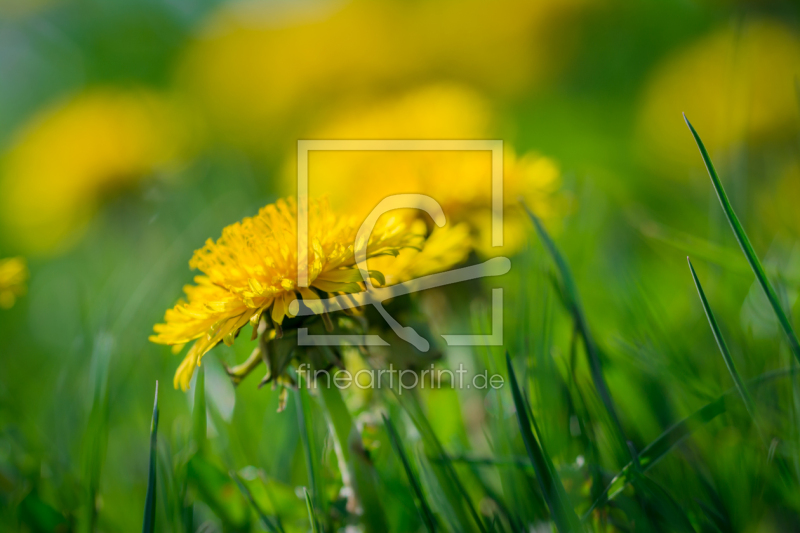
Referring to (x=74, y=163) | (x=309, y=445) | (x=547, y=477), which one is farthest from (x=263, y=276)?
(x=74, y=163)

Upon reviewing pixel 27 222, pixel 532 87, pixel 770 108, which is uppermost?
pixel 532 87

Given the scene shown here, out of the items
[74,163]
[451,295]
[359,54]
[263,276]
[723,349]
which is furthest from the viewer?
[359,54]

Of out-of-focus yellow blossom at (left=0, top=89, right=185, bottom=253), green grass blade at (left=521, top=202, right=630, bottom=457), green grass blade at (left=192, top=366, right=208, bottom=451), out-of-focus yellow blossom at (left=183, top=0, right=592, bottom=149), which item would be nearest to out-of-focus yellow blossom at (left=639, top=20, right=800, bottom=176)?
out-of-focus yellow blossom at (left=183, top=0, right=592, bottom=149)

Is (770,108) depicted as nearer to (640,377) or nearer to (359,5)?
(640,377)

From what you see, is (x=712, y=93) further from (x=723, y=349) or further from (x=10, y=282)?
(x=10, y=282)

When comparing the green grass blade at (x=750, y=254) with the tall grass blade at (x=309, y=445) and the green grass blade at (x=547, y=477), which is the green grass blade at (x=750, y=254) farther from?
the tall grass blade at (x=309, y=445)

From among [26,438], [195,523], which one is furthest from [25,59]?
[195,523]
